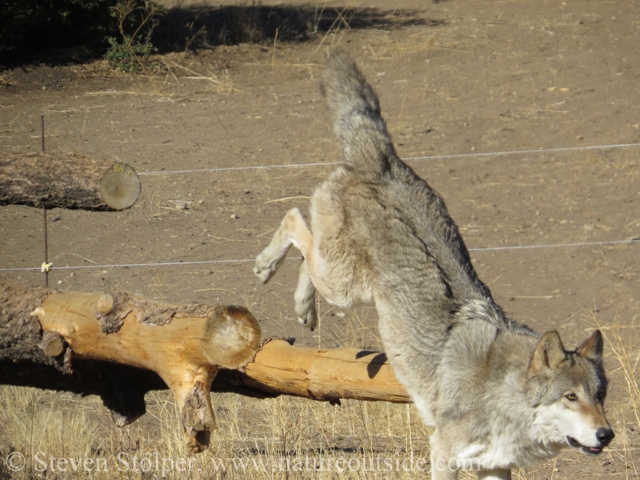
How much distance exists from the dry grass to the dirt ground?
0.51 metres

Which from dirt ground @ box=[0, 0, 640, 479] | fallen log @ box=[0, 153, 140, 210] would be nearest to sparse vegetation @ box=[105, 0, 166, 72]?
dirt ground @ box=[0, 0, 640, 479]

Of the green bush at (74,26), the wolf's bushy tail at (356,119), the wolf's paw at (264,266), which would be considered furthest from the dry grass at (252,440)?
the green bush at (74,26)

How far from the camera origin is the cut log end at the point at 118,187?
460 centimetres

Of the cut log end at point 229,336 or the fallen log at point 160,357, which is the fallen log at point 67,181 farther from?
the cut log end at point 229,336

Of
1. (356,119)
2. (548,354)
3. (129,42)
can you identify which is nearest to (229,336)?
(548,354)

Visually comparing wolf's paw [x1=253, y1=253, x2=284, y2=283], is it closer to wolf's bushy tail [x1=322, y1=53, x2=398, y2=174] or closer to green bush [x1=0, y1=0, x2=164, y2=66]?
wolf's bushy tail [x1=322, y1=53, x2=398, y2=174]

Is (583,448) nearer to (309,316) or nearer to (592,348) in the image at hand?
(592,348)

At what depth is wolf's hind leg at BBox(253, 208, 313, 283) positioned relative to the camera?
5777 mm

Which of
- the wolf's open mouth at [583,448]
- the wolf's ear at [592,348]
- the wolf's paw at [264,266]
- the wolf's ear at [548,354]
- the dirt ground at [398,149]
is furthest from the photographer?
the dirt ground at [398,149]

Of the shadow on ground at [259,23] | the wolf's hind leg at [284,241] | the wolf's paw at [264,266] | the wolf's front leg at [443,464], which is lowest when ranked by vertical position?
the shadow on ground at [259,23]

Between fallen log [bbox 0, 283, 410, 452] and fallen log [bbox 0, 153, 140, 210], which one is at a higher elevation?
fallen log [bbox 0, 153, 140, 210]

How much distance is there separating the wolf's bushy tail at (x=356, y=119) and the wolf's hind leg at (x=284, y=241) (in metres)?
0.57

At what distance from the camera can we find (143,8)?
47.1 ft

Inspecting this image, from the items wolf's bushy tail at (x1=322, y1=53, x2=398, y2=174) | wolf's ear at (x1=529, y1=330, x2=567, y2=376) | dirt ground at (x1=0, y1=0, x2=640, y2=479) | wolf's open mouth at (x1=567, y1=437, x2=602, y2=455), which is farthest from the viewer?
dirt ground at (x1=0, y1=0, x2=640, y2=479)
